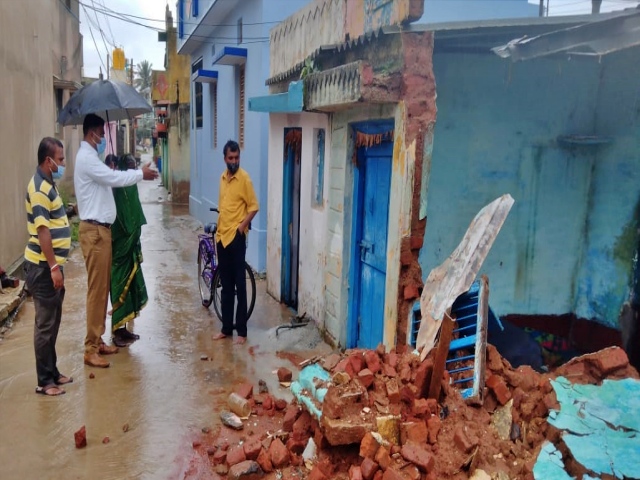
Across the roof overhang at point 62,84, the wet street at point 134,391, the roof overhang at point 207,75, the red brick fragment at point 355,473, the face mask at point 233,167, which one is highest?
the roof overhang at point 207,75

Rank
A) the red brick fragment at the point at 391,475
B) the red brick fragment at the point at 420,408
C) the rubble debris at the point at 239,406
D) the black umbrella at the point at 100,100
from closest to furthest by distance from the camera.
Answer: the red brick fragment at the point at 391,475 → the red brick fragment at the point at 420,408 → the rubble debris at the point at 239,406 → the black umbrella at the point at 100,100

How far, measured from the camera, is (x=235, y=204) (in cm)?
599

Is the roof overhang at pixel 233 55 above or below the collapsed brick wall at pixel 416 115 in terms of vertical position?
above

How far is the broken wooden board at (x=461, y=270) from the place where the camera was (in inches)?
135

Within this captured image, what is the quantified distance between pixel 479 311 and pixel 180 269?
7016mm

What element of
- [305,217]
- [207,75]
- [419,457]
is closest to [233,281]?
[305,217]

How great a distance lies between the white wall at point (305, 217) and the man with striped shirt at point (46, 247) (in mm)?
2616

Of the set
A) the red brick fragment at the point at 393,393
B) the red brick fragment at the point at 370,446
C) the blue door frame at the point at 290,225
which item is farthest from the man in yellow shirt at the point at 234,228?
the red brick fragment at the point at 370,446

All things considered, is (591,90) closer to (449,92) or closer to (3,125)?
(449,92)

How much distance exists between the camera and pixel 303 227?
22.7 ft

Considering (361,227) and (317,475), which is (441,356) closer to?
(317,475)

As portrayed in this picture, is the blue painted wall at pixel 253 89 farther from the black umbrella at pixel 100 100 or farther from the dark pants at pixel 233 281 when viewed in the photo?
the black umbrella at pixel 100 100

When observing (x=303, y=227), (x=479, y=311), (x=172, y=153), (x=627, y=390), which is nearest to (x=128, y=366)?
(x=303, y=227)

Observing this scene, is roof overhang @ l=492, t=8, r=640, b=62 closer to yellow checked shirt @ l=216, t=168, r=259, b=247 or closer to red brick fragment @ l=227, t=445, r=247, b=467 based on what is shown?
red brick fragment @ l=227, t=445, r=247, b=467
